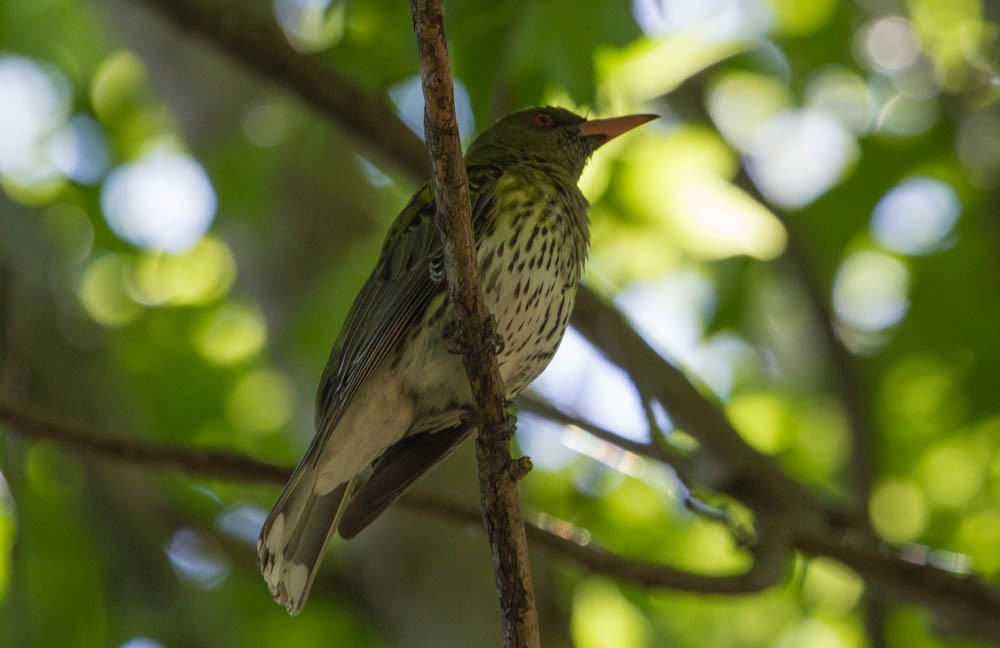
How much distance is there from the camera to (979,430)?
237 inches

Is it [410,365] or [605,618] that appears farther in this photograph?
[605,618]

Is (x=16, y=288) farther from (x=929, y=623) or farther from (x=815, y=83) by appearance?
(x=815, y=83)

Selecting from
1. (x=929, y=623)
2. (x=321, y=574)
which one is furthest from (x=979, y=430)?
(x=321, y=574)

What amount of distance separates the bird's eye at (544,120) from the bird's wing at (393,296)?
2.43 feet

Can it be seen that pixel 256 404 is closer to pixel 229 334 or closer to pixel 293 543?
pixel 229 334

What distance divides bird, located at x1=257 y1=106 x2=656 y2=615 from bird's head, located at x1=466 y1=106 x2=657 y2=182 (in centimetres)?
61

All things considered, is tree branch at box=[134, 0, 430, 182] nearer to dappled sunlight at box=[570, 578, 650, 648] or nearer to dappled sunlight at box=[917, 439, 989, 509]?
dappled sunlight at box=[570, 578, 650, 648]

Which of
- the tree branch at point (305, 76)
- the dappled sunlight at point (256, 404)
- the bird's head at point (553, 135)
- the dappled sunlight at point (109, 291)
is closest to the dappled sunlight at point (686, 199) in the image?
the bird's head at point (553, 135)

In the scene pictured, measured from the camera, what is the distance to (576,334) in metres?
4.55

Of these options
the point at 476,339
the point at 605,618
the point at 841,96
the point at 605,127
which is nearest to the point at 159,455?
the point at 476,339

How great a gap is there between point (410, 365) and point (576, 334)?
98cm

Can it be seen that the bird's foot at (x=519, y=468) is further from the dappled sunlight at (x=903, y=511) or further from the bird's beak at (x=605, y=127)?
the dappled sunlight at (x=903, y=511)

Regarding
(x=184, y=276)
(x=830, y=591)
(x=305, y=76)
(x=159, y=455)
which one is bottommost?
(x=159, y=455)

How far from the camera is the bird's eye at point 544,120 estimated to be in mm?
4875
